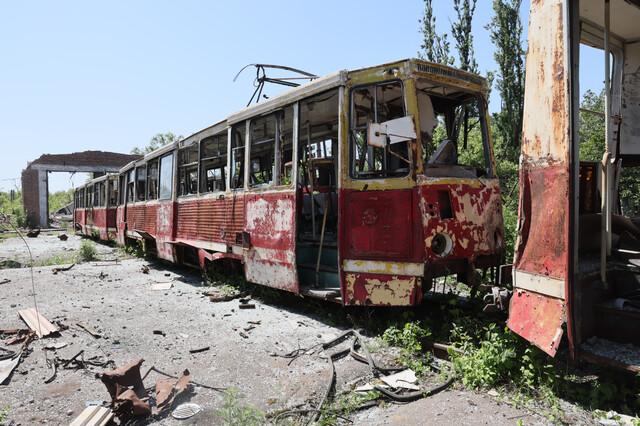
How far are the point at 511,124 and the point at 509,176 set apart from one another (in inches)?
205

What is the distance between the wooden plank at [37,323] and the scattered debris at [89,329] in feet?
0.95

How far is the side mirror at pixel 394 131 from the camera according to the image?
14.0ft

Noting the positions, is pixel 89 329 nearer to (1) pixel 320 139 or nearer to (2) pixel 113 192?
(1) pixel 320 139

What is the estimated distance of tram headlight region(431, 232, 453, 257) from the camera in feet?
14.2

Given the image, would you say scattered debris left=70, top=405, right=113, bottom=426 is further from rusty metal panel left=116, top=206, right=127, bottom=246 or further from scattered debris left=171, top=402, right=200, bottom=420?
rusty metal panel left=116, top=206, right=127, bottom=246

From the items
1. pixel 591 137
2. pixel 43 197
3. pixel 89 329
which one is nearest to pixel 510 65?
pixel 591 137

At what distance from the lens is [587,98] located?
43.9 feet

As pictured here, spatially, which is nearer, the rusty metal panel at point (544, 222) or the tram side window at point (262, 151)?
the rusty metal panel at point (544, 222)

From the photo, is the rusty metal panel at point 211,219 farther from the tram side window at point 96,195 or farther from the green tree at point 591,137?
the tram side window at point 96,195

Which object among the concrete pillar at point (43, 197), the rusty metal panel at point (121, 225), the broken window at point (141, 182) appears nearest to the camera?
the broken window at point (141, 182)

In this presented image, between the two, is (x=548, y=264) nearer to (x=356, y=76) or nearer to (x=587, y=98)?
(x=356, y=76)

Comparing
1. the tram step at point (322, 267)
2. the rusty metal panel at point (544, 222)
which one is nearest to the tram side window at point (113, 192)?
the tram step at point (322, 267)

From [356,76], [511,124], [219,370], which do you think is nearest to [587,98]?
[511,124]

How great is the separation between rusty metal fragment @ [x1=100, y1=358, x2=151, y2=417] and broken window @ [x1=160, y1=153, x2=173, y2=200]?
6316mm
